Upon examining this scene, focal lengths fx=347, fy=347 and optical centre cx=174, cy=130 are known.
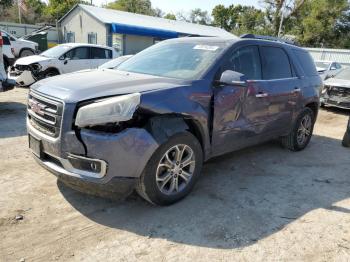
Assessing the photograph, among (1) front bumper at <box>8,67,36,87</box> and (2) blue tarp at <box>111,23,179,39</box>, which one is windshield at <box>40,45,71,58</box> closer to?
(1) front bumper at <box>8,67,36,87</box>

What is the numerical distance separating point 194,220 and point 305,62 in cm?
395

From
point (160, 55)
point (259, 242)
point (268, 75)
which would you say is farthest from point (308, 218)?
point (160, 55)

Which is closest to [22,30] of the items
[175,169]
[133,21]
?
[133,21]

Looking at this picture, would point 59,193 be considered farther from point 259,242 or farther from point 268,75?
point 268,75

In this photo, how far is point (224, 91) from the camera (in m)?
4.09

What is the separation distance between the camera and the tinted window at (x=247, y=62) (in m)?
4.38

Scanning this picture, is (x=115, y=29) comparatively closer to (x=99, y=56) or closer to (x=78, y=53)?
(x=99, y=56)

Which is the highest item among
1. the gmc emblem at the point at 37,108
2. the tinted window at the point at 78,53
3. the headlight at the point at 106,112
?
the headlight at the point at 106,112

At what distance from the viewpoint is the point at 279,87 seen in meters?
5.11

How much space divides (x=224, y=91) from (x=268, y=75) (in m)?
1.20

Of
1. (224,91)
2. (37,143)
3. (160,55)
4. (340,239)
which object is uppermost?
(160,55)

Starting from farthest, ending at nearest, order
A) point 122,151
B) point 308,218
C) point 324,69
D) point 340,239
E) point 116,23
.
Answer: point 116,23 → point 324,69 → point 308,218 → point 340,239 → point 122,151

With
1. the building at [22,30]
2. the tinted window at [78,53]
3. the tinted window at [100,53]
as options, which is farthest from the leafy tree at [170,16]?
the tinted window at [78,53]

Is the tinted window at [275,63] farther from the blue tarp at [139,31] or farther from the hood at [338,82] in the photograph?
the blue tarp at [139,31]
